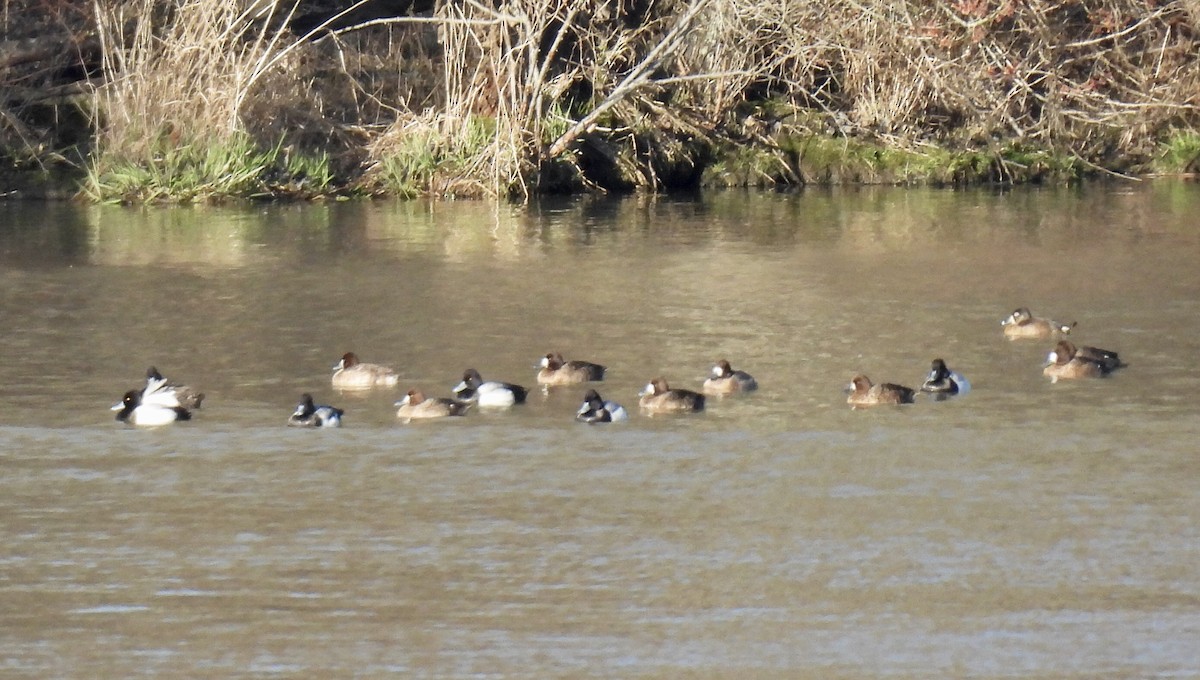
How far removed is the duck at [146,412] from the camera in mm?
10305

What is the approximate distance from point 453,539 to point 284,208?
44.4ft

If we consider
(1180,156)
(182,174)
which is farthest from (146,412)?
(1180,156)

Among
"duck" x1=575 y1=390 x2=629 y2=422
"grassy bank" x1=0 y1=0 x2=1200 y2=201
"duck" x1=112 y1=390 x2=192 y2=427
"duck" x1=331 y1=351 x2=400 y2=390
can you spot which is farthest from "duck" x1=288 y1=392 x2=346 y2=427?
"grassy bank" x1=0 y1=0 x2=1200 y2=201

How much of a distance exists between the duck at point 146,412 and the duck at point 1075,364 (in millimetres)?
5042

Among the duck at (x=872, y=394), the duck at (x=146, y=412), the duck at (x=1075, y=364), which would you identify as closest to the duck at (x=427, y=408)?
the duck at (x=146, y=412)

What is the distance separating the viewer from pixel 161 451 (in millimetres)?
9766

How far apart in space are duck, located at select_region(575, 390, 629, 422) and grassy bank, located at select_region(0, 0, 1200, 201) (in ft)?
37.5

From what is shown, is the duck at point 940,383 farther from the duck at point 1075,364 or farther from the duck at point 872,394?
the duck at point 1075,364

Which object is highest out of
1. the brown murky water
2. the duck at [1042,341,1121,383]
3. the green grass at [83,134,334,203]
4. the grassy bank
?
the grassy bank

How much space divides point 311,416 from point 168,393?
3.03 ft

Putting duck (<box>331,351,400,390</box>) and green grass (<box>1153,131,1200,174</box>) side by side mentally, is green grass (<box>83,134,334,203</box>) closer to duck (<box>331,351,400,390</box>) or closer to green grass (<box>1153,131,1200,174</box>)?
duck (<box>331,351,400,390</box>)

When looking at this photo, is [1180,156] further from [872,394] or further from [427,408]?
[427,408]

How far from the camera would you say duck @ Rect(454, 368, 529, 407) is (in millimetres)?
10672

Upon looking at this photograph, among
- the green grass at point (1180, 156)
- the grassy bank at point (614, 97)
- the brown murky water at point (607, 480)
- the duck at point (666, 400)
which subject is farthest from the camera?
the green grass at point (1180, 156)
